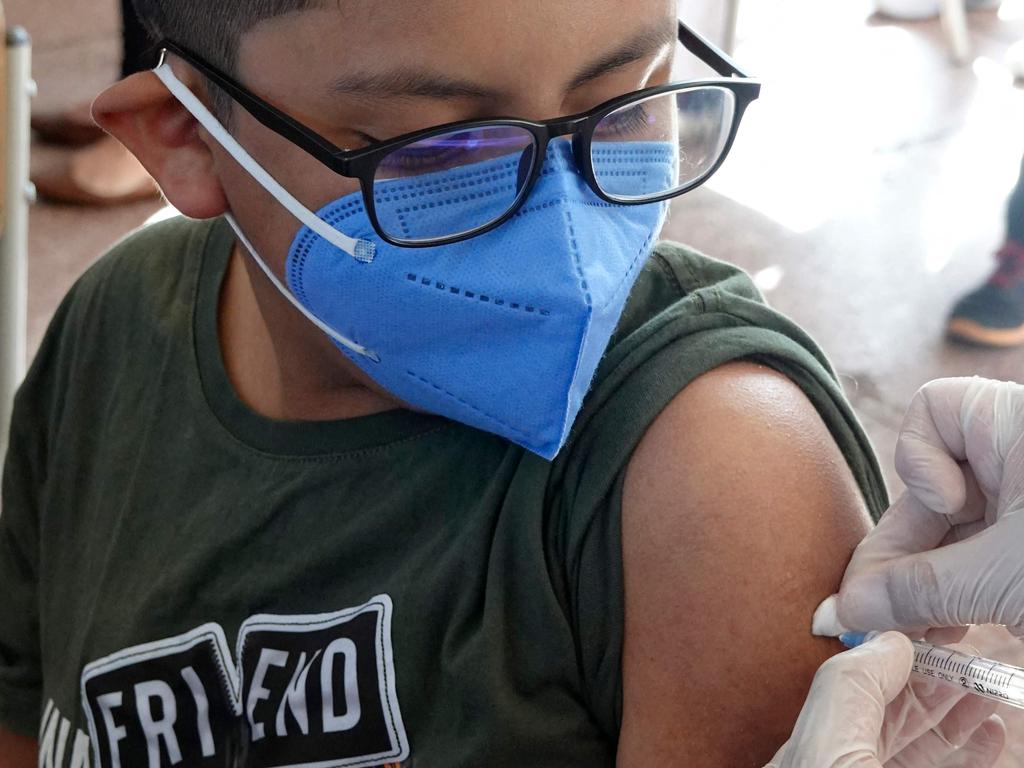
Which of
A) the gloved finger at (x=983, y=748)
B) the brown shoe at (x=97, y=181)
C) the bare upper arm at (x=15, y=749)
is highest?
the gloved finger at (x=983, y=748)

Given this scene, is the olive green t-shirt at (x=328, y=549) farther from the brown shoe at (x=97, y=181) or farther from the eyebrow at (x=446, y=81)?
the brown shoe at (x=97, y=181)

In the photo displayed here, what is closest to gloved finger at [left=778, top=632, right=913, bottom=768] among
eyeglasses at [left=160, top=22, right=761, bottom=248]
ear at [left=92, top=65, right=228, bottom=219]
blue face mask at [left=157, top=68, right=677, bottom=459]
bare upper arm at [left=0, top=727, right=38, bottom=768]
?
blue face mask at [left=157, top=68, right=677, bottom=459]

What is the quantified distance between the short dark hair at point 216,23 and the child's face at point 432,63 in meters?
0.01

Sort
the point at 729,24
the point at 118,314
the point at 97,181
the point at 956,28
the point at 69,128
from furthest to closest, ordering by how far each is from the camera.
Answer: the point at 956,28 → the point at 729,24 → the point at 69,128 → the point at 97,181 → the point at 118,314

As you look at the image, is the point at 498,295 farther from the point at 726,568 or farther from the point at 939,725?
the point at 939,725

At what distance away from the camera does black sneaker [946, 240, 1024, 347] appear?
3256mm

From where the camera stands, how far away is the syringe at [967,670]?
85 cm

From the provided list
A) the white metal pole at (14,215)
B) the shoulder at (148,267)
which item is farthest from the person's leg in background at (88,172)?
the shoulder at (148,267)

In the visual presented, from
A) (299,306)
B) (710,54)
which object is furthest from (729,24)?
(299,306)

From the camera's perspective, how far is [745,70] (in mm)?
1146

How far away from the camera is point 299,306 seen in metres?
1.10

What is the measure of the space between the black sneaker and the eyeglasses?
8.13 ft

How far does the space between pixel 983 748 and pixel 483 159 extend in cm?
67

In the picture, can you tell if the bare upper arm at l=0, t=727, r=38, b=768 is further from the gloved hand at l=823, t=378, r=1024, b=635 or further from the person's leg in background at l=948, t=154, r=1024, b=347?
the person's leg in background at l=948, t=154, r=1024, b=347
